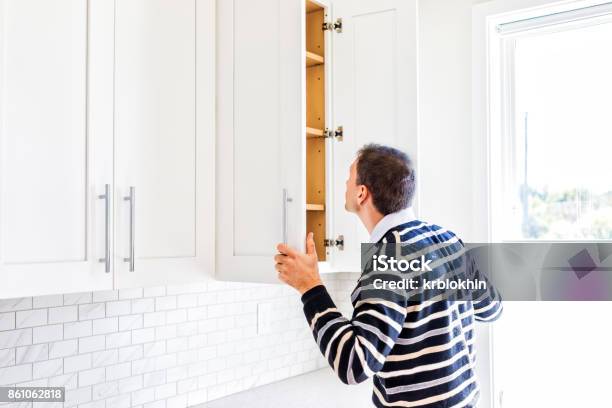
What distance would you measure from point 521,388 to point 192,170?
1597 mm

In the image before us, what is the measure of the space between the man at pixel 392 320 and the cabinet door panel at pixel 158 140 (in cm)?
35

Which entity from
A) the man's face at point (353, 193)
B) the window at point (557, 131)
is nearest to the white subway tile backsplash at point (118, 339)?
the man's face at point (353, 193)

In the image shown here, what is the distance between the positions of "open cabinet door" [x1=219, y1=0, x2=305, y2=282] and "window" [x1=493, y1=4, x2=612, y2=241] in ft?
3.54

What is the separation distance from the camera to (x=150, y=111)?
1766 mm

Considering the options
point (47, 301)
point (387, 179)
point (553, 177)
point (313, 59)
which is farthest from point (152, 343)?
point (553, 177)

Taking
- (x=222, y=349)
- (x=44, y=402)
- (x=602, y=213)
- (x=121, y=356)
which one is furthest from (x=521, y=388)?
(x=44, y=402)

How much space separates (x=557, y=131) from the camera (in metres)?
2.40

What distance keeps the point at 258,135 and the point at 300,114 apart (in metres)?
0.20

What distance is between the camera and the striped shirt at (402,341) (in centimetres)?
141

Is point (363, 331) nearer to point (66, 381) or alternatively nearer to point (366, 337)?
point (366, 337)

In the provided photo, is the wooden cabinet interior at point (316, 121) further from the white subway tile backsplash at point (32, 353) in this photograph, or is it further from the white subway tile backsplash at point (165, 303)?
the white subway tile backsplash at point (32, 353)

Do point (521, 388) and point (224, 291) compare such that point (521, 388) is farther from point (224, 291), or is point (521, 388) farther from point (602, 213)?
point (224, 291)

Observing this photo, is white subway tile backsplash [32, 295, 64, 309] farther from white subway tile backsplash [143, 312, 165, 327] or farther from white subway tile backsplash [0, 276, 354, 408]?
white subway tile backsplash [143, 312, 165, 327]

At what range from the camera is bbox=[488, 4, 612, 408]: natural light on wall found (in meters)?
2.29
